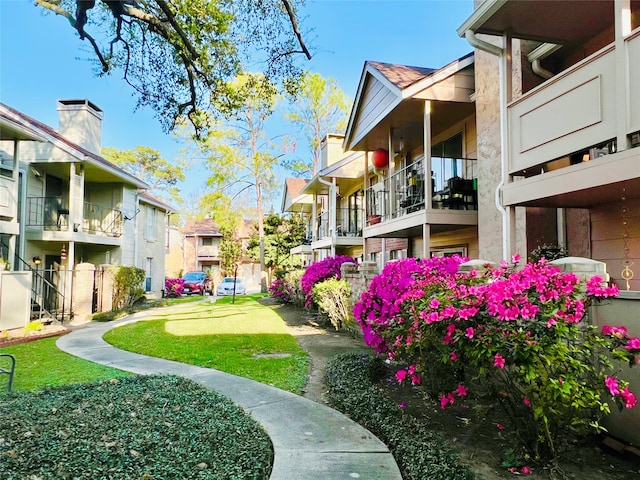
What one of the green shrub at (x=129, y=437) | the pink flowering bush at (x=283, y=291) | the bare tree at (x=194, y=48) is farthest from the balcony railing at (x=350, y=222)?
the green shrub at (x=129, y=437)

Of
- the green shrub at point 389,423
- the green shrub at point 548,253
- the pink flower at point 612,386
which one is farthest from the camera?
the green shrub at point 548,253

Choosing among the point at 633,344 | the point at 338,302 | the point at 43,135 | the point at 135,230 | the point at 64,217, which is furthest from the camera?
the point at 135,230

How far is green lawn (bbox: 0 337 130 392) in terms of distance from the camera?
6410 mm

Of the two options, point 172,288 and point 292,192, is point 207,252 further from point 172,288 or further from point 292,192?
point 292,192

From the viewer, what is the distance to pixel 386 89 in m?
10.8

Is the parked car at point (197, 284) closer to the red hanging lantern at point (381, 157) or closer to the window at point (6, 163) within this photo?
the window at point (6, 163)

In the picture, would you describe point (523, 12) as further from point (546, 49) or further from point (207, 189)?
point (207, 189)

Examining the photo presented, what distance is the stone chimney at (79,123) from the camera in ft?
66.0

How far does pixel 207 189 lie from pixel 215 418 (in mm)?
29588

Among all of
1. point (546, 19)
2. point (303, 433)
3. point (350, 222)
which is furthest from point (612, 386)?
point (350, 222)

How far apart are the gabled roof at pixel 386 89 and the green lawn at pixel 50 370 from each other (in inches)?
321

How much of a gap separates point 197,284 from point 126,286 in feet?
44.0

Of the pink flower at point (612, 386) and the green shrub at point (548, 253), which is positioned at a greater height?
the green shrub at point (548, 253)

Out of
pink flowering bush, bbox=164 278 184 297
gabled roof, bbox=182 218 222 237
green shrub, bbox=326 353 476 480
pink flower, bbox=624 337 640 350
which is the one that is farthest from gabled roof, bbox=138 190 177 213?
pink flower, bbox=624 337 640 350
